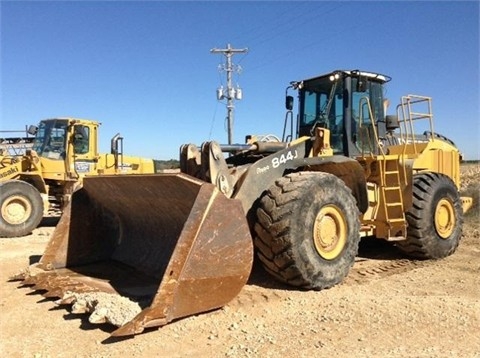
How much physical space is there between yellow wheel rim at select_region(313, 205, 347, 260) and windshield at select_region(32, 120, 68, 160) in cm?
888

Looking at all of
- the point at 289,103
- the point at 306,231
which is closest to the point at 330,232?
the point at 306,231

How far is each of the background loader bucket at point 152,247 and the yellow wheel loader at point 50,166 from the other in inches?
211

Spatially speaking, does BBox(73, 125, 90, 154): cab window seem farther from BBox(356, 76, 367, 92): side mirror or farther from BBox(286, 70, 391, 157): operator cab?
BBox(356, 76, 367, 92): side mirror

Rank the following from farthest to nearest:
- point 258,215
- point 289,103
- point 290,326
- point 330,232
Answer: point 289,103
point 330,232
point 258,215
point 290,326

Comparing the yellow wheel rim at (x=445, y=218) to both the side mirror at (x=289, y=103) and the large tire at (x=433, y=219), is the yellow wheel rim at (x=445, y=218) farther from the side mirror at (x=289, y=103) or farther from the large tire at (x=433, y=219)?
the side mirror at (x=289, y=103)

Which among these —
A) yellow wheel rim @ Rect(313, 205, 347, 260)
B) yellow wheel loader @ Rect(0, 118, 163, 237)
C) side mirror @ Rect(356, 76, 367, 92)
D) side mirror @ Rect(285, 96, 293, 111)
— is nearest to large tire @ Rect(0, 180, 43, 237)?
yellow wheel loader @ Rect(0, 118, 163, 237)

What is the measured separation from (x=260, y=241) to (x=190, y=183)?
997 mm

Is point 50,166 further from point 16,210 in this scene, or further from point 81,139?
point 16,210

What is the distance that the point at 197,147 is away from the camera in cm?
534

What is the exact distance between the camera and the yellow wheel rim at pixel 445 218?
7.02 m

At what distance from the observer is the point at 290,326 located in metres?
3.99

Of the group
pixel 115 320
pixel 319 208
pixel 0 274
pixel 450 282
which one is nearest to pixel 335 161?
pixel 319 208

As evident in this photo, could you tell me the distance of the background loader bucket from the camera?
383 cm

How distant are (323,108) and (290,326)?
4082 millimetres
